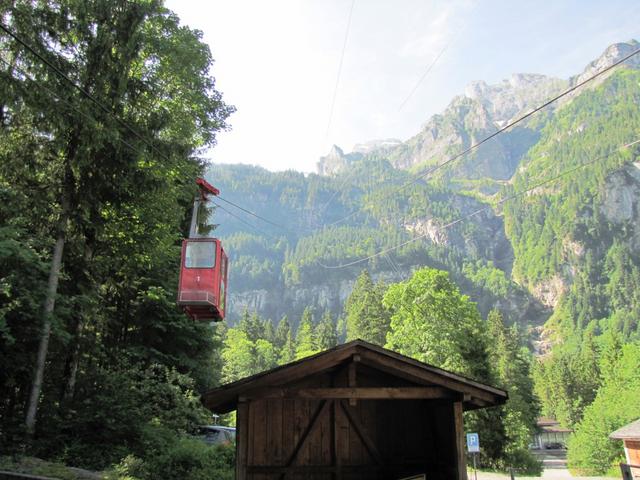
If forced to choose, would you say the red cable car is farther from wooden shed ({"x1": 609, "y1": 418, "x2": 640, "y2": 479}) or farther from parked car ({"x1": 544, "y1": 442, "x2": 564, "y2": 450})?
→ parked car ({"x1": 544, "y1": 442, "x2": 564, "y2": 450})

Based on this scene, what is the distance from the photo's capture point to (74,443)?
13258 mm

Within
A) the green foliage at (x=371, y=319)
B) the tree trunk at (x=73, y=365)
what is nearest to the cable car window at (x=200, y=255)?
the tree trunk at (x=73, y=365)

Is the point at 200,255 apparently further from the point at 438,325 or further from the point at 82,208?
the point at 438,325

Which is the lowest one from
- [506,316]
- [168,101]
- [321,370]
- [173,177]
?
[321,370]

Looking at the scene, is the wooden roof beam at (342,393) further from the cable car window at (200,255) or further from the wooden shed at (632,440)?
the wooden shed at (632,440)

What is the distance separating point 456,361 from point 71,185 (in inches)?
1035

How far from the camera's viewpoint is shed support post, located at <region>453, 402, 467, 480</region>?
388 inches

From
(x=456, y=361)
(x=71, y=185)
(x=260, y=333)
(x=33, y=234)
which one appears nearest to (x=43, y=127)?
(x=71, y=185)

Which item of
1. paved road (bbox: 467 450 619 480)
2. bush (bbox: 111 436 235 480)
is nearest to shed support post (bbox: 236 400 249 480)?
bush (bbox: 111 436 235 480)

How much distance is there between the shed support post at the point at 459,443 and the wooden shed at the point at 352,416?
0.06ft

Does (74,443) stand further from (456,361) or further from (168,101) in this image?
(456,361)

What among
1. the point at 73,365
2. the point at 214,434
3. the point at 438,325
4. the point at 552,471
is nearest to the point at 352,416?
the point at 73,365

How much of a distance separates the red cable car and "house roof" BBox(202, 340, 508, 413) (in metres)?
4.81

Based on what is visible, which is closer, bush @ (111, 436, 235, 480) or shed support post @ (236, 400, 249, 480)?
shed support post @ (236, 400, 249, 480)
